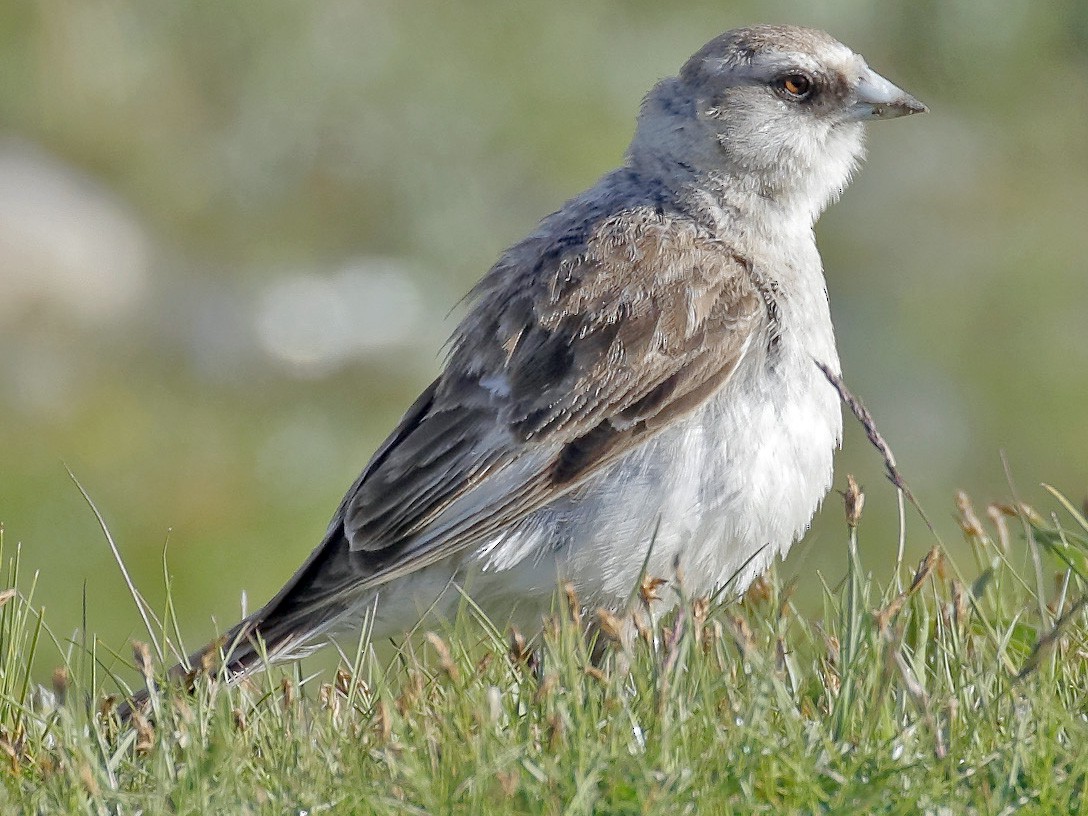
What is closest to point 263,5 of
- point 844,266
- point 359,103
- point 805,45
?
point 359,103

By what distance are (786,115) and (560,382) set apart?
140 cm

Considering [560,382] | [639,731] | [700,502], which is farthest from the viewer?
[560,382]

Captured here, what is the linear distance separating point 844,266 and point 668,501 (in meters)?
8.14

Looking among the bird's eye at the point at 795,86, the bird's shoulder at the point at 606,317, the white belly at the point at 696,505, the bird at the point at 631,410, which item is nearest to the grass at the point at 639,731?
the white belly at the point at 696,505

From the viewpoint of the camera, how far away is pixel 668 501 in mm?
5293

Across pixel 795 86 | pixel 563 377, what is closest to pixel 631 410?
pixel 563 377

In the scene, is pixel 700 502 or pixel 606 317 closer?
pixel 700 502

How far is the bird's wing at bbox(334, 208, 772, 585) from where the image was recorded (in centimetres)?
547

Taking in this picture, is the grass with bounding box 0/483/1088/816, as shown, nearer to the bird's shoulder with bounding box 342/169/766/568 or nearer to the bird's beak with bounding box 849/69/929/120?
the bird's shoulder with bounding box 342/169/766/568

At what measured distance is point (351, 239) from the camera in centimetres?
1267

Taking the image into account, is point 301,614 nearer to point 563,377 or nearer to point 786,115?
point 563,377

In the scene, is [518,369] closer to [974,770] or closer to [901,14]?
[974,770]

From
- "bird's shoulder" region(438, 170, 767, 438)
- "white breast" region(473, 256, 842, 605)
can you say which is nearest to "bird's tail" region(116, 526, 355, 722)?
"white breast" region(473, 256, 842, 605)

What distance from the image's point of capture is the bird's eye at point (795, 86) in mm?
6207
